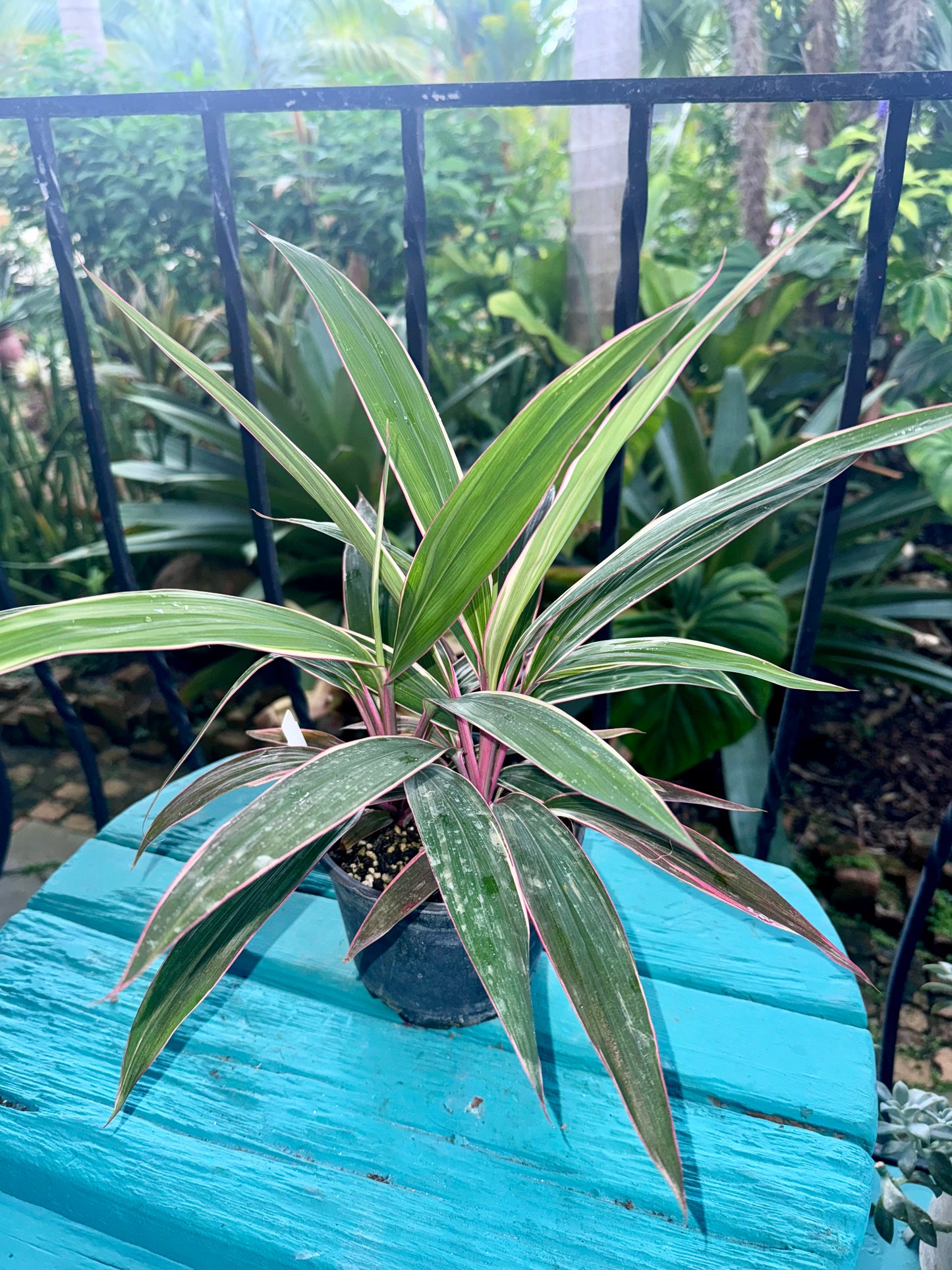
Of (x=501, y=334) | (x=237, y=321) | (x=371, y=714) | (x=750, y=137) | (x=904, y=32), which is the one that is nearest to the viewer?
(x=371, y=714)

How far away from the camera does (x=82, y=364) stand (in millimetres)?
949

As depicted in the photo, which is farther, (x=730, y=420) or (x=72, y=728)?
(x=730, y=420)

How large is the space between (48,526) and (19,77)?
11.9 ft

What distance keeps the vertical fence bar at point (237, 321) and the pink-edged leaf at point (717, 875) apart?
0.43 meters

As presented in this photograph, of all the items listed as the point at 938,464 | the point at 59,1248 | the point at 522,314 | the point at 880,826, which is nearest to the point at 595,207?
the point at 522,314

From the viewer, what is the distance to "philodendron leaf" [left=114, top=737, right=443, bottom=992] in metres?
0.42

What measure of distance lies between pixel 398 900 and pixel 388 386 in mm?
370

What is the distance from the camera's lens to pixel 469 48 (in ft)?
39.1

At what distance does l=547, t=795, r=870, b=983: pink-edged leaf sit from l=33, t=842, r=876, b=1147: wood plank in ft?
0.43

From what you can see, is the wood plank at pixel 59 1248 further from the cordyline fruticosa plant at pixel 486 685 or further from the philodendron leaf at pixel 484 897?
the philodendron leaf at pixel 484 897

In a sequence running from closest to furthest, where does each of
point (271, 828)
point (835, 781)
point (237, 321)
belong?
point (271, 828), point (237, 321), point (835, 781)

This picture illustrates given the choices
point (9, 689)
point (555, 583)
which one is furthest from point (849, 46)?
point (9, 689)

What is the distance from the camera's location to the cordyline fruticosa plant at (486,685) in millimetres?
461

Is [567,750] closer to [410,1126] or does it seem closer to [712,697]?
[410,1126]
